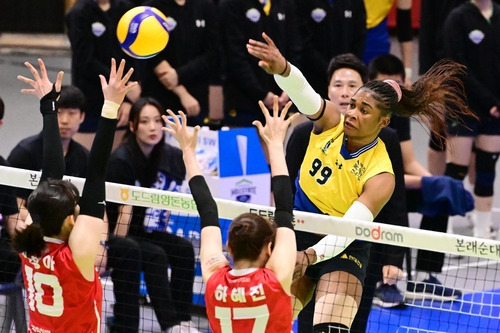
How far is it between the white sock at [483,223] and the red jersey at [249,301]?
529cm

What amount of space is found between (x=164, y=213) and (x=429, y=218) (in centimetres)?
216

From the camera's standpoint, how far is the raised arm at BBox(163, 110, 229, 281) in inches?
182

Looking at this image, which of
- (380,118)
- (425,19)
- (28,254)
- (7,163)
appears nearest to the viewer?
(28,254)

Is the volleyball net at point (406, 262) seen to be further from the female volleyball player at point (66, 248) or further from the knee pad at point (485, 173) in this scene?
the female volleyball player at point (66, 248)

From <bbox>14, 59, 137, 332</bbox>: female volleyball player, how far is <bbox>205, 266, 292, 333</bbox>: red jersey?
2.02 feet

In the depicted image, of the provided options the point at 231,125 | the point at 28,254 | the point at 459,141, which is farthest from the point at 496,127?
the point at 28,254

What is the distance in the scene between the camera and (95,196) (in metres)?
4.81

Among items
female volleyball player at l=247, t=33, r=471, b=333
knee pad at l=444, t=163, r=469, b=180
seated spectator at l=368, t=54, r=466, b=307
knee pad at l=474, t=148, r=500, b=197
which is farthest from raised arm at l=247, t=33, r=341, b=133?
knee pad at l=474, t=148, r=500, b=197

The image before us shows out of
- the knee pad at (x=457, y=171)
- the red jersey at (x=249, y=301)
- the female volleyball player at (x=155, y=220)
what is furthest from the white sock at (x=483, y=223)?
the red jersey at (x=249, y=301)

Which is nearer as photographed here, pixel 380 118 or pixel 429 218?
pixel 380 118

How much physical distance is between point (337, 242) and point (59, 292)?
5.36 feet

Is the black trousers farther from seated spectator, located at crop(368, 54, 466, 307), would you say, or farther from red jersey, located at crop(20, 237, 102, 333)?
seated spectator, located at crop(368, 54, 466, 307)

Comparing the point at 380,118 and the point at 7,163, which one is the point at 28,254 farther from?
the point at 7,163

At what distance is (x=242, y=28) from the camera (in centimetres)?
923
